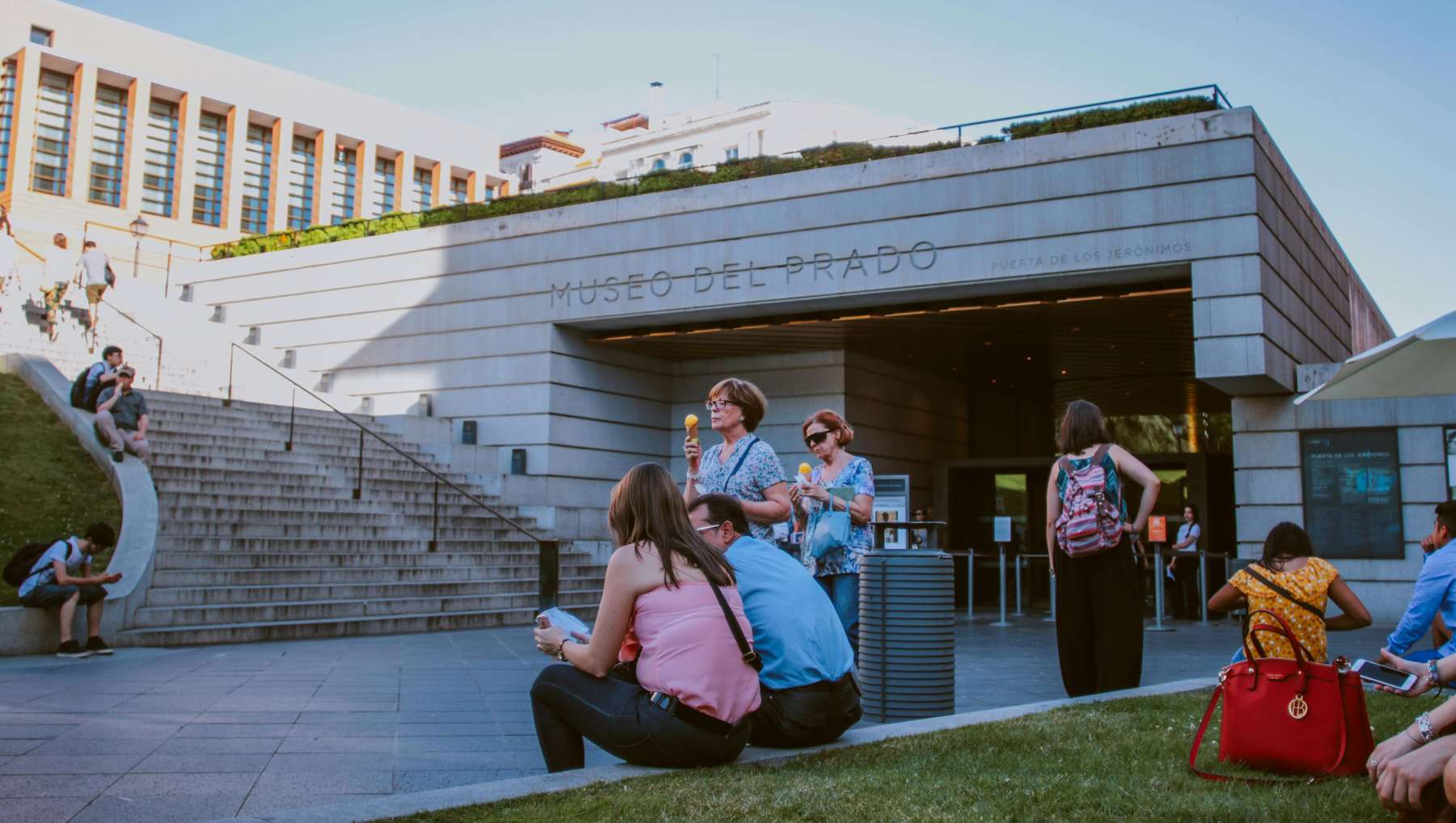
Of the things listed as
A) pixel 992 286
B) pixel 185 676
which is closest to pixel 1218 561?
pixel 992 286

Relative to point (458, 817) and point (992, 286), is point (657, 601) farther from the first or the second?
point (992, 286)

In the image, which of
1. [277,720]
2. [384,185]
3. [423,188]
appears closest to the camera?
[277,720]

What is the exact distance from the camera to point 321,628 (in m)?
12.1

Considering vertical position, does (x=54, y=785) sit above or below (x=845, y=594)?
below

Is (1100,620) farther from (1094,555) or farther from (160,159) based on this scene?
(160,159)

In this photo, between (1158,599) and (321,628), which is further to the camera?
(1158,599)

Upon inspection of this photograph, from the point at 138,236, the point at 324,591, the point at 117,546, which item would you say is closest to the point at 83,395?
the point at 117,546

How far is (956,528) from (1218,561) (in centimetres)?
523

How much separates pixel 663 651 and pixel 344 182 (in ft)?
122

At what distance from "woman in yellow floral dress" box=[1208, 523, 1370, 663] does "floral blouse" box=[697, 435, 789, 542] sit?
224cm

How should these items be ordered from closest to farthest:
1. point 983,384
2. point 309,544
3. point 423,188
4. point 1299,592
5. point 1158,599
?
point 1299,592 → point 309,544 → point 1158,599 → point 983,384 → point 423,188

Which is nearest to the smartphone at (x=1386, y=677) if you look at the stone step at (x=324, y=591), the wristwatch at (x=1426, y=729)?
the wristwatch at (x=1426, y=729)

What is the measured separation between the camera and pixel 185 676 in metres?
8.50

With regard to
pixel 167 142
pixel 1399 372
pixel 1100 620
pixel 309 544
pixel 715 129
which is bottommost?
pixel 1100 620
